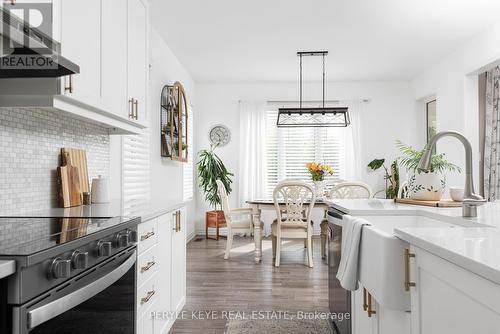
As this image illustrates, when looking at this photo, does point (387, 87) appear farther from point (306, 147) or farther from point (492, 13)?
point (492, 13)

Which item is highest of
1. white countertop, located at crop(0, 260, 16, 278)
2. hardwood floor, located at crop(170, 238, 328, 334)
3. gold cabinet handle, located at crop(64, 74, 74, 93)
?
gold cabinet handle, located at crop(64, 74, 74, 93)

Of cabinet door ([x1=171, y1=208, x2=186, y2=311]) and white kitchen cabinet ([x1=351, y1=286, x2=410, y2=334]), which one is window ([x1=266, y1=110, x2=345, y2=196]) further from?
white kitchen cabinet ([x1=351, y1=286, x2=410, y2=334])

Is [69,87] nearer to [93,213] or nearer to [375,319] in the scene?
[93,213]

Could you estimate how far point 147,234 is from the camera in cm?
197

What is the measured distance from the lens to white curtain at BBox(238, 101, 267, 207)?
6516mm

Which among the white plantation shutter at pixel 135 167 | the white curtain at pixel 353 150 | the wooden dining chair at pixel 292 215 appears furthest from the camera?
the white curtain at pixel 353 150

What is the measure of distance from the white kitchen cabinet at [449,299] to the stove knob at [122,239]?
42.3 inches

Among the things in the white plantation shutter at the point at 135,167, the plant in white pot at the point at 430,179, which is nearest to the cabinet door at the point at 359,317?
the plant in white pot at the point at 430,179

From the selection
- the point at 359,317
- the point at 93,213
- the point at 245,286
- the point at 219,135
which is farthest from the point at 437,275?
the point at 219,135

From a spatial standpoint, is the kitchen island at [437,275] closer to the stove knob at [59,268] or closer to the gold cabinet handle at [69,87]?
the stove knob at [59,268]

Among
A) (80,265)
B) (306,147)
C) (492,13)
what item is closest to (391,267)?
(80,265)

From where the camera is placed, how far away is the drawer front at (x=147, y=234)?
6.08 ft

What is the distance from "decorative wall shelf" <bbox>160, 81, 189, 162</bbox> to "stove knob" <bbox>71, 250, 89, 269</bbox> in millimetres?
3319

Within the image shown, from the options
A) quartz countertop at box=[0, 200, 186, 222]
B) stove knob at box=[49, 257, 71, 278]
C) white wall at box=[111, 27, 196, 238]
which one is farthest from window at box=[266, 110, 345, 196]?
stove knob at box=[49, 257, 71, 278]
